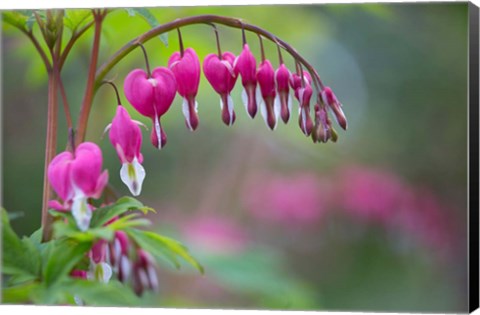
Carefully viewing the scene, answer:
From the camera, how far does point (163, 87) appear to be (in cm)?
202

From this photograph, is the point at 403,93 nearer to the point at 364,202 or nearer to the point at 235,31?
the point at 364,202

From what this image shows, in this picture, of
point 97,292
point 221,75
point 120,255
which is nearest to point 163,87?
point 221,75

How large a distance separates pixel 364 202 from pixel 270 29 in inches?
→ 24.1

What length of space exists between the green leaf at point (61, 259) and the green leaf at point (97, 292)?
0.08 ft

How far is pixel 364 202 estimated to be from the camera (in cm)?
273

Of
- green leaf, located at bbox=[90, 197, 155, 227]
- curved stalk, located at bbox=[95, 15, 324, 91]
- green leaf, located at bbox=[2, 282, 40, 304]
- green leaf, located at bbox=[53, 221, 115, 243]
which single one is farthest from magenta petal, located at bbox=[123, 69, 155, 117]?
green leaf, located at bbox=[2, 282, 40, 304]

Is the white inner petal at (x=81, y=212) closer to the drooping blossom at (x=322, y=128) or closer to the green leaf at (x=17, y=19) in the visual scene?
the green leaf at (x=17, y=19)

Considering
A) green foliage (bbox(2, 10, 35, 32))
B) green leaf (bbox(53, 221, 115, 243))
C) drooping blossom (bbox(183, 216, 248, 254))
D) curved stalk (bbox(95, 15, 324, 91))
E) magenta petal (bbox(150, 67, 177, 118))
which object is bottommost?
drooping blossom (bbox(183, 216, 248, 254))

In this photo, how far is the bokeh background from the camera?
2.53 metres

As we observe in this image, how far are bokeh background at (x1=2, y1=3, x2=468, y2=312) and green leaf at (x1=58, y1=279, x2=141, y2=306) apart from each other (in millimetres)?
842

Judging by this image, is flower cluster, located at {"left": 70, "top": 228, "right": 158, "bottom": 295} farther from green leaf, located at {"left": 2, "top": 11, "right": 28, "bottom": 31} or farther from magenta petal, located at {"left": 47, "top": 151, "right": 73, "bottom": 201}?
green leaf, located at {"left": 2, "top": 11, "right": 28, "bottom": 31}

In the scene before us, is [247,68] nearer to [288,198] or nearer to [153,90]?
[153,90]

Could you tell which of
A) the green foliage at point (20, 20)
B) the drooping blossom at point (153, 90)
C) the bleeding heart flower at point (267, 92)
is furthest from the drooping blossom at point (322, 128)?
the green foliage at point (20, 20)

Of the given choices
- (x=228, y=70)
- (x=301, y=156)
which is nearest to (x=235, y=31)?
(x=301, y=156)
